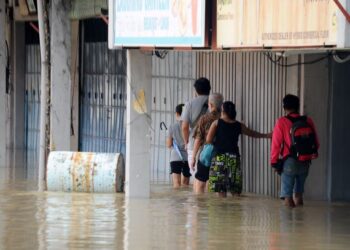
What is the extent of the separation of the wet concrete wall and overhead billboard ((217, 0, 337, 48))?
2.53 metres

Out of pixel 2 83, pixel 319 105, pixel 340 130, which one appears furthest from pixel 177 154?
pixel 2 83

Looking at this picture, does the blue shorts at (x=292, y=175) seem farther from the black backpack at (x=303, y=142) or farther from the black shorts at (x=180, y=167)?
the black shorts at (x=180, y=167)

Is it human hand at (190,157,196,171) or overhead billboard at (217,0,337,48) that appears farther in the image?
human hand at (190,157,196,171)

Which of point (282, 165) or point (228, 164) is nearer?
point (282, 165)

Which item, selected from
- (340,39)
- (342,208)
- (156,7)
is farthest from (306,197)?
(340,39)

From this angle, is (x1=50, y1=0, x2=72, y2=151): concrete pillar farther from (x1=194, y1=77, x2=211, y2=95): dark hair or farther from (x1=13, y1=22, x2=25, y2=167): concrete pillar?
(x1=13, y1=22, x2=25, y2=167): concrete pillar

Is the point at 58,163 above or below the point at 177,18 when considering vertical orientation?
below

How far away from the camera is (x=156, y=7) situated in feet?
53.7

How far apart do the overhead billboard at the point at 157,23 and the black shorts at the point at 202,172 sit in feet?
6.98

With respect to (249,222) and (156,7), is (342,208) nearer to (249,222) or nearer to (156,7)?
(249,222)

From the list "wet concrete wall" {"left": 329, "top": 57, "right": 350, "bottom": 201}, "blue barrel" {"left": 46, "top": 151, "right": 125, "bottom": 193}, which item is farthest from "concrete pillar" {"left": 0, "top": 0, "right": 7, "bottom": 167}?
"wet concrete wall" {"left": 329, "top": 57, "right": 350, "bottom": 201}

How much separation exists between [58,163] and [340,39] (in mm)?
6797

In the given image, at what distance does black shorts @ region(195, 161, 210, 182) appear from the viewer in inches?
689

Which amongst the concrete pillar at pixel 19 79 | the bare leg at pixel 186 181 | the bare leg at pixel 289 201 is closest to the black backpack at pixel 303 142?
the bare leg at pixel 289 201
